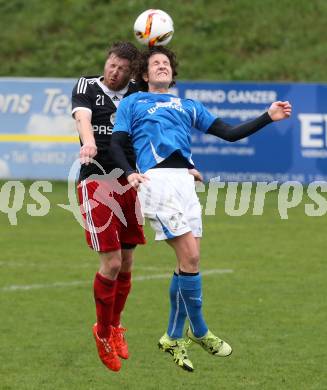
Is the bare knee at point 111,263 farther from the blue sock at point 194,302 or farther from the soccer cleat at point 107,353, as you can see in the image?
the blue sock at point 194,302

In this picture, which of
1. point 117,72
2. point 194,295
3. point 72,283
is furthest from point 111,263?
point 72,283

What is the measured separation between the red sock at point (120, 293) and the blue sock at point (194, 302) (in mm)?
1022

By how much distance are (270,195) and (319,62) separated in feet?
21.3

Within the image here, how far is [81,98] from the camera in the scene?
339 inches

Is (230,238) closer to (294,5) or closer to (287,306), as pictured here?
(287,306)

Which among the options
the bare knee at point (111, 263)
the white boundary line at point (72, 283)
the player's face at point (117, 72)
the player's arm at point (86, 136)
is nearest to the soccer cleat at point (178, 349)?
the bare knee at point (111, 263)

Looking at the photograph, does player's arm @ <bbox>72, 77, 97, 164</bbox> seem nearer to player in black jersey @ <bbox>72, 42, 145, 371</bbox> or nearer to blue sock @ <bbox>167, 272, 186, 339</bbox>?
player in black jersey @ <bbox>72, 42, 145, 371</bbox>

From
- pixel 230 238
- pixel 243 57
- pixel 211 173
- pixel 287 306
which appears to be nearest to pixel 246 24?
pixel 243 57

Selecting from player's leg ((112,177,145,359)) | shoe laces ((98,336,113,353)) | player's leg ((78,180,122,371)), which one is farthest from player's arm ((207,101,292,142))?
shoe laces ((98,336,113,353))

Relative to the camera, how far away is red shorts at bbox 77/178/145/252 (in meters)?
8.65

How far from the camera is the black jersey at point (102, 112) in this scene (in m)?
8.67

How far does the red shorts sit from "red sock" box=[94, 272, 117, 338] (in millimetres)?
279

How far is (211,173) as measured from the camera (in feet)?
71.4

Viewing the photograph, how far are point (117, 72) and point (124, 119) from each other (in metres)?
0.71
